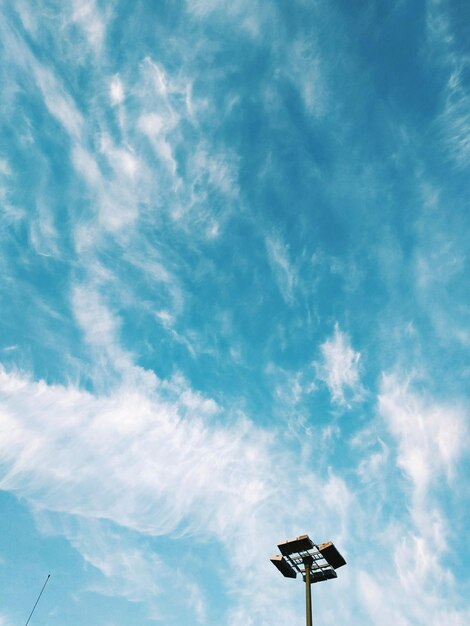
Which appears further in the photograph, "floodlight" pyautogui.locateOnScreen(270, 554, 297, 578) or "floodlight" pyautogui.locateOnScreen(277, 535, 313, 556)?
"floodlight" pyautogui.locateOnScreen(270, 554, 297, 578)

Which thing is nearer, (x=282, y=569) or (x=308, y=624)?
(x=308, y=624)

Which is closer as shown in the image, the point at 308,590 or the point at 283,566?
the point at 308,590

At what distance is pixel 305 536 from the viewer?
12297mm

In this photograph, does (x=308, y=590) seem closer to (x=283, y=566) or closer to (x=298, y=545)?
(x=283, y=566)

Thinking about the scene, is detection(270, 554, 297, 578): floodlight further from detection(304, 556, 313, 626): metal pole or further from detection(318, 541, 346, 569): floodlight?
detection(318, 541, 346, 569): floodlight

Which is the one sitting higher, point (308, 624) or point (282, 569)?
point (282, 569)

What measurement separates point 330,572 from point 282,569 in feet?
5.10

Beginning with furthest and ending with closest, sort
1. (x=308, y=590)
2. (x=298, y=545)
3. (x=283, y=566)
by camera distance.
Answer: (x=283, y=566), (x=298, y=545), (x=308, y=590)

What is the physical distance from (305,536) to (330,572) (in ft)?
5.37

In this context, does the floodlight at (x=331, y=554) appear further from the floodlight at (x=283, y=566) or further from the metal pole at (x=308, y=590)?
the floodlight at (x=283, y=566)

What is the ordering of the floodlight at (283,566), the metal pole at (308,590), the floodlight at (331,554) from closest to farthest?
the metal pole at (308,590) → the floodlight at (331,554) → the floodlight at (283,566)

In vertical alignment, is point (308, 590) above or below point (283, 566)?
below

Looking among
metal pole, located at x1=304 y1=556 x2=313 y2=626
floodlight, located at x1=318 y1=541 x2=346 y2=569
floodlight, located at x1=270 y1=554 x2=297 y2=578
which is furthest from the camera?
floodlight, located at x1=270 y1=554 x2=297 y2=578

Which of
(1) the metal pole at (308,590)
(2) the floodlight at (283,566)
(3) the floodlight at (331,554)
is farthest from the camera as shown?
(2) the floodlight at (283,566)
